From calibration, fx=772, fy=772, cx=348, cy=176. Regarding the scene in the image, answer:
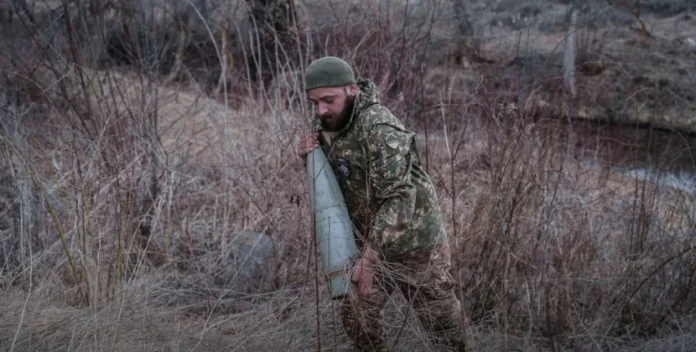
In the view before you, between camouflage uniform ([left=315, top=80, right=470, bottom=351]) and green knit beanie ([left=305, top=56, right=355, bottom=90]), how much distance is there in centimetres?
14

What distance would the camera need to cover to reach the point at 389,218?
9.96 feet

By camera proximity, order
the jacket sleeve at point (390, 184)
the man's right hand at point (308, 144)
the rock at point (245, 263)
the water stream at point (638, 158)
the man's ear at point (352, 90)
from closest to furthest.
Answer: the jacket sleeve at point (390, 184) → the man's ear at point (352, 90) → the man's right hand at point (308, 144) → the water stream at point (638, 158) → the rock at point (245, 263)

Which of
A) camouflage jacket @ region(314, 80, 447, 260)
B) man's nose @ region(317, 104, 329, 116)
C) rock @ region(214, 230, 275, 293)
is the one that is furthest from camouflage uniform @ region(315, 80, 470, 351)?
rock @ region(214, 230, 275, 293)

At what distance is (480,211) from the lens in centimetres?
467

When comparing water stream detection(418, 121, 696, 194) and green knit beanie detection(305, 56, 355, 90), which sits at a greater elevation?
green knit beanie detection(305, 56, 355, 90)

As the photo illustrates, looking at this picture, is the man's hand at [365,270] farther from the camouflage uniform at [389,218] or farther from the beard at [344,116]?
the beard at [344,116]

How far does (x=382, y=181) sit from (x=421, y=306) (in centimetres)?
69

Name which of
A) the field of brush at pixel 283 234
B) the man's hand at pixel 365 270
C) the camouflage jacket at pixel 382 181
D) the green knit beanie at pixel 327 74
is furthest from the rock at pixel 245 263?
the green knit beanie at pixel 327 74

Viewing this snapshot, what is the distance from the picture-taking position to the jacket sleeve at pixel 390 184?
9.95ft

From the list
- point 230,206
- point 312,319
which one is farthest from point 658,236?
point 230,206

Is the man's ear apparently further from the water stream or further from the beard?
the water stream

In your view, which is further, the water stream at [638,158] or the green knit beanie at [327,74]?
the water stream at [638,158]

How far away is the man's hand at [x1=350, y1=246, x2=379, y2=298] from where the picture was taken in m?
3.05

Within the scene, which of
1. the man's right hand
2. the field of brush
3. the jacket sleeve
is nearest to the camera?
the jacket sleeve
